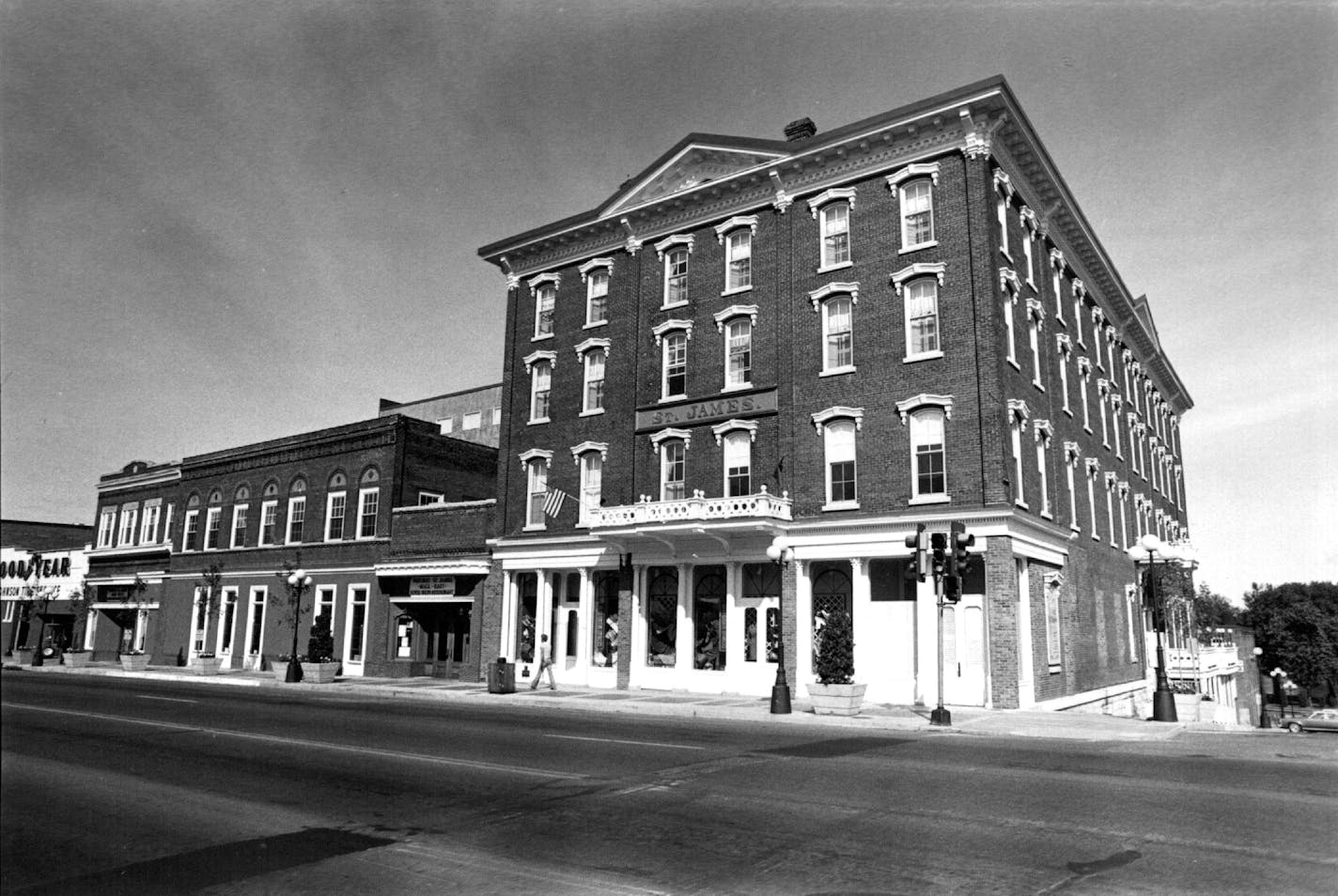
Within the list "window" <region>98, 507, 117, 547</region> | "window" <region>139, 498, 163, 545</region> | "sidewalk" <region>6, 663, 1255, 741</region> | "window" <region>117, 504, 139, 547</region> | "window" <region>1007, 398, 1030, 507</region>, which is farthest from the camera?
"window" <region>98, 507, 117, 547</region>

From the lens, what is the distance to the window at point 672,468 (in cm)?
3005

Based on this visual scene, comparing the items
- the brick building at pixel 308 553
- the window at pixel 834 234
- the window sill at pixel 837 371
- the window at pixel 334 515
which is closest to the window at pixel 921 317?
the window sill at pixel 837 371

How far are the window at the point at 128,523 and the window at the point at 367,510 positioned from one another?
66.8 ft

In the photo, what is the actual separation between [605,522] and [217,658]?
24.0 m

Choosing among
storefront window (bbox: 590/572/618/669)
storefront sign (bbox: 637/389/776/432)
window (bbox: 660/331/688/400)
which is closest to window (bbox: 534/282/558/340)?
window (bbox: 660/331/688/400)

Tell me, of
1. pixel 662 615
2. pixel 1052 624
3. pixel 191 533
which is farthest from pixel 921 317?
pixel 191 533

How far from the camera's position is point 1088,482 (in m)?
32.8

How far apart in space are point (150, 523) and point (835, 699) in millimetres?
43658

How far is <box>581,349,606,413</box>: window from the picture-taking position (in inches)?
1302

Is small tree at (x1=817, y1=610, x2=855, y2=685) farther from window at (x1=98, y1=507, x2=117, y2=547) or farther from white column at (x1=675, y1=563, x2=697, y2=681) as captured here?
window at (x1=98, y1=507, x2=117, y2=547)

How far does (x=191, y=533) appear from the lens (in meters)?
47.4

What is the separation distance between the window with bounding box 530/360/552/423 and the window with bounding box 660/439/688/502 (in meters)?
6.02

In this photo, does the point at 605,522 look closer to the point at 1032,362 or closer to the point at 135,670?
the point at 1032,362

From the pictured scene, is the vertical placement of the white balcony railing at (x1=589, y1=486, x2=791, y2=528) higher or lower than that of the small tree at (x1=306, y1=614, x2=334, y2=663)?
higher
